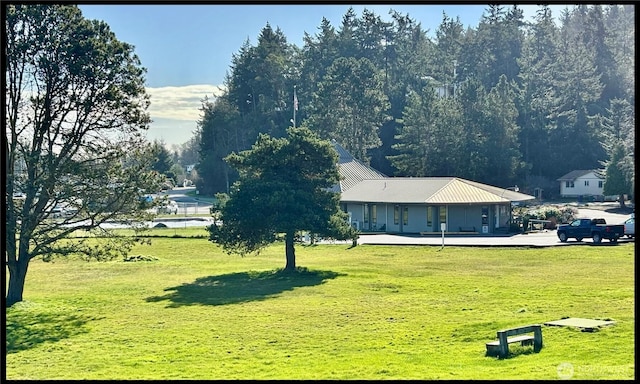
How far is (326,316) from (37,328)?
818 cm

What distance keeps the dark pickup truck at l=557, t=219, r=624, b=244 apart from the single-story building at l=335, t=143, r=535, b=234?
760 cm

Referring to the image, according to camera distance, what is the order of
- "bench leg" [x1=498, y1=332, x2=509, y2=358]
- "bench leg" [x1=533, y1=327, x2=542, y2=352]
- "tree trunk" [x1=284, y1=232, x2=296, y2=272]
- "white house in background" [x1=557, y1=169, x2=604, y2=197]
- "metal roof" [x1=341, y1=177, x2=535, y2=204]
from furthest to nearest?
"white house in background" [x1=557, y1=169, x2=604, y2=197]
"metal roof" [x1=341, y1=177, x2=535, y2=204]
"tree trunk" [x1=284, y1=232, x2=296, y2=272]
"bench leg" [x1=533, y1=327, x2=542, y2=352]
"bench leg" [x1=498, y1=332, x2=509, y2=358]

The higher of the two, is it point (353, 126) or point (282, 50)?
point (282, 50)

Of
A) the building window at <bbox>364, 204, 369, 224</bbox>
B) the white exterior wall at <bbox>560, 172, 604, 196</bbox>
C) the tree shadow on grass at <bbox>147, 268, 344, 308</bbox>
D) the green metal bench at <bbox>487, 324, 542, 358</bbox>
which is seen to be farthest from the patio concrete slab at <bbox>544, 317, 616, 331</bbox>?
the white exterior wall at <bbox>560, 172, 604, 196</bbox>

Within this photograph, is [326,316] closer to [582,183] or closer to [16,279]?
[16,279]

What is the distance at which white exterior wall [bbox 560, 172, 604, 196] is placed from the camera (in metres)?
86.6

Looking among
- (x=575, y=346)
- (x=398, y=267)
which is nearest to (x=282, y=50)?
(x=398, y=267)

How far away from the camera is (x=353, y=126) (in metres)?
89.4

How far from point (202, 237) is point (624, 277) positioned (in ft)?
93.1

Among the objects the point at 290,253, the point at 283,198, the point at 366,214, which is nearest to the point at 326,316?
the point at 283,198

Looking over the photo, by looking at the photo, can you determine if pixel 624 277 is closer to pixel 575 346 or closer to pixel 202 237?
pixel 575 346

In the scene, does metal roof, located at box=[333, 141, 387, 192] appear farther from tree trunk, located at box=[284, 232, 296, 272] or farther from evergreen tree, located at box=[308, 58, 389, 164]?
tree trunk, located at box=[284, 232, 296, 272]

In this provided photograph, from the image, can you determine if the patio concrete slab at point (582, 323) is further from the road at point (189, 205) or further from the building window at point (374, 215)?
the road at point (189, 205)

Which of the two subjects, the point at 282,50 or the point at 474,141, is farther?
the point at 282,50
